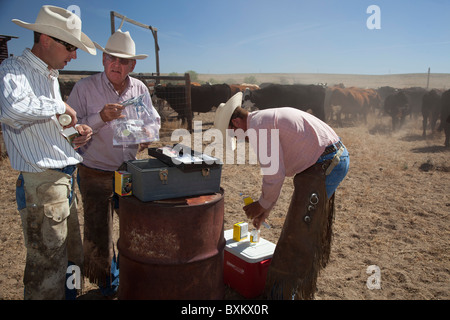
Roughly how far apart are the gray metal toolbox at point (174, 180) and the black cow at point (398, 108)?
49.7 ft

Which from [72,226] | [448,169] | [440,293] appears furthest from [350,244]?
[448,169]

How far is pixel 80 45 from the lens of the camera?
90.8 inches

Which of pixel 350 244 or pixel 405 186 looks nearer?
pixel 350 244

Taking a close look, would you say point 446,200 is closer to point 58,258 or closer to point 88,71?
point 58,258

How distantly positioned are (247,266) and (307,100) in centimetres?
1616

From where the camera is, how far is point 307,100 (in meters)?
18.1

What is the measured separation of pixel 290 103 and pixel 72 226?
54.4 feet

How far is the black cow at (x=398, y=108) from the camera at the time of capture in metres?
15.8

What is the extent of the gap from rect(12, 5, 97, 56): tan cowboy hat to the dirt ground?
2.25m

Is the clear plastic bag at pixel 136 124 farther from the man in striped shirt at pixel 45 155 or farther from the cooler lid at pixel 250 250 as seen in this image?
the cooler lid at pixel 250 250

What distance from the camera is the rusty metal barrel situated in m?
2.30

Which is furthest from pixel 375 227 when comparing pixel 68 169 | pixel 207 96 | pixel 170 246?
pixel 207 96

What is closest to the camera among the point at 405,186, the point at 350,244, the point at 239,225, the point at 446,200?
the point at 239,225

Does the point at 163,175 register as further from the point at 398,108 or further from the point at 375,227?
the point at 398,108
